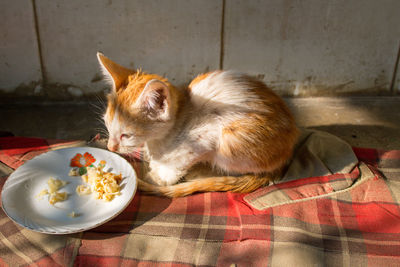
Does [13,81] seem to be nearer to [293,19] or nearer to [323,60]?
[293,19]

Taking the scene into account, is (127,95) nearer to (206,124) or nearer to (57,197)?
(206,124)

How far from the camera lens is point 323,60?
10.5 ft

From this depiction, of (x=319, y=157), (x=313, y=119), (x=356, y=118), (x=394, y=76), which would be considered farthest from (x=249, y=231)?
(x=394, y=76)

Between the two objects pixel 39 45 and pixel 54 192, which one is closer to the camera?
pixel 54 192

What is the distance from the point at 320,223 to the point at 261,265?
1.45ft

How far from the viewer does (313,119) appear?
3.09 m

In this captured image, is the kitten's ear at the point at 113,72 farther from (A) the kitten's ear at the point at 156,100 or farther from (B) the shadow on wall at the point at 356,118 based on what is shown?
(B) the shadow on wall at the point at 356,118

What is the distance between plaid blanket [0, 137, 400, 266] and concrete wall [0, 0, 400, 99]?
1305 millimetres

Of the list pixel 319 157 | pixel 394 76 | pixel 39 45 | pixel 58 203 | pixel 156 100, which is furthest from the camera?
pixel 394 76

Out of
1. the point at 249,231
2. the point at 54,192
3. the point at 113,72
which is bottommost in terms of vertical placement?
the point at 249,231

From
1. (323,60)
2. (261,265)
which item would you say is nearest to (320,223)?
(261,265)

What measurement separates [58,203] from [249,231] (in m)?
1.03

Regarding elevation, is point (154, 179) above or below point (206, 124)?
below

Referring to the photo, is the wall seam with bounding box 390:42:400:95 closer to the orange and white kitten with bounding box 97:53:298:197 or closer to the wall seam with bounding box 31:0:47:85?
the orange and white kitten with bounding box 97:53:298:197
